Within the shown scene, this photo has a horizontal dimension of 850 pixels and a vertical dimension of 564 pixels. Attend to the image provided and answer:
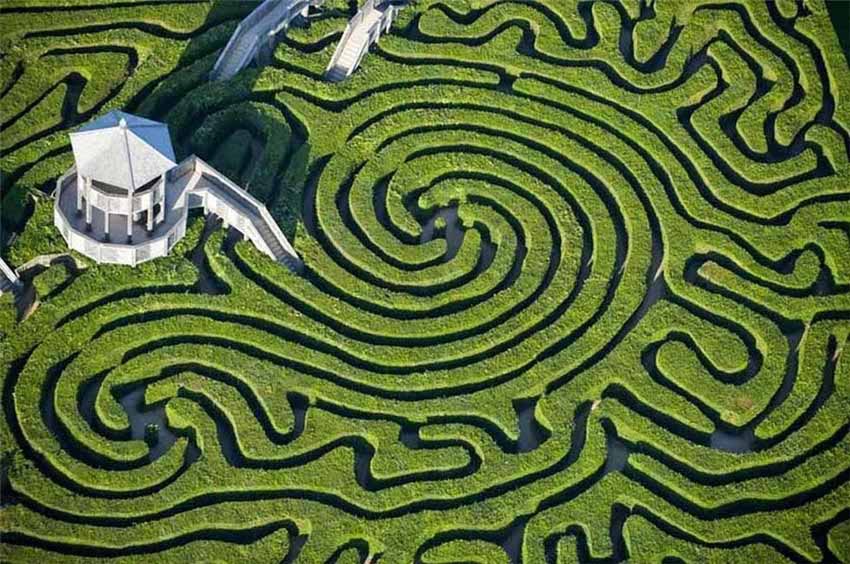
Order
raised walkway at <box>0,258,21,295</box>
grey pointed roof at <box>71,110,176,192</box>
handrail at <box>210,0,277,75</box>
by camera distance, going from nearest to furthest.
A: grey pointed roof at <box>71,110,176,192</box>, raised walkway at <box>0,258,21,295</box>, handrail at <box>210,0,277,75</box>

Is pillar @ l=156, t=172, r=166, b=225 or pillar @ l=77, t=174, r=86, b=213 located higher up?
pillar @ l=156, t=172, r=166, b=225

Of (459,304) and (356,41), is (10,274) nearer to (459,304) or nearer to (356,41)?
(459,304)

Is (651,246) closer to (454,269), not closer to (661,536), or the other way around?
(454,269)

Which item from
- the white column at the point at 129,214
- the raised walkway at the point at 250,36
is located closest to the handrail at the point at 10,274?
the white column at the point at 129,214

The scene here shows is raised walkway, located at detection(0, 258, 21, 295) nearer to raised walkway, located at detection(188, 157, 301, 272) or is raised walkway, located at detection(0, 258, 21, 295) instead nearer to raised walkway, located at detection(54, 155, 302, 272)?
raised walkway, located at detection(54, 155, 302, 272)

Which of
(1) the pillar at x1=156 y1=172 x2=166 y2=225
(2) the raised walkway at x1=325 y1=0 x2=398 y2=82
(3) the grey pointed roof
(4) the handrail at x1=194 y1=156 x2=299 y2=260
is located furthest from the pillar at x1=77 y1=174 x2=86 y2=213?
(2) the raised walkway at x1=325 y1=0 x2=398 y2=82

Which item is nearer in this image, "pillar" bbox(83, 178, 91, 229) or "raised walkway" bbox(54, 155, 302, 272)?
"pillar" bbox(83, 178, 91, 229)
